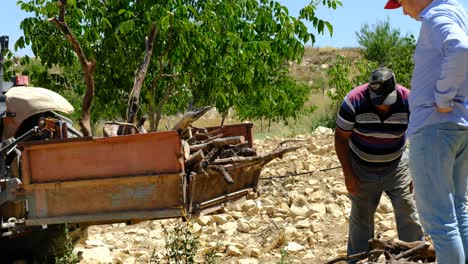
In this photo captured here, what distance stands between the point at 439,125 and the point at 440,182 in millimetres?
276

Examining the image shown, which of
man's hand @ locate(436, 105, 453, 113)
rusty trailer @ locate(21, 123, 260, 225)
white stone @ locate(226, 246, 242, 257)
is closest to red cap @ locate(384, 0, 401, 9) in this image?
man's hand @ locate(436, 105, 453, 113)

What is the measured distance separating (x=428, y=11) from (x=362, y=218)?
2466mm

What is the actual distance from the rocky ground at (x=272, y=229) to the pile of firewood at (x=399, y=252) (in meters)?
1.33

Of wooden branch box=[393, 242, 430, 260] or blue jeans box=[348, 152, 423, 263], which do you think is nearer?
wooden branch box=[393, 242, 430, 260]

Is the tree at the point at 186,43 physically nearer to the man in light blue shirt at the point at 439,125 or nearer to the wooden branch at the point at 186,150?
the wooden branch at the point at 186,150

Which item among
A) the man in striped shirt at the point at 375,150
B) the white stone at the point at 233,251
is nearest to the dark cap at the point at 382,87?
the man in striped shirt at the point at 375,150

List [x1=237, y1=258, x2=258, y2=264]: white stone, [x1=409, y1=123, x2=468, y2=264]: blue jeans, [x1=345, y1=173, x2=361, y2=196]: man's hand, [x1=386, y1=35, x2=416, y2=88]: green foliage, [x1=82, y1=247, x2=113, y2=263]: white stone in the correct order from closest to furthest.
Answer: [x1=409, y1=123, x2=468, y2=264]: blue jeans → [x1=345, y1=173, x2=361, y2=196]: man's hand → [x1=237, y1=258, x2=258, y2=264]: white stone → [x1=82, y1=247, x2=113, y2=263]: white stone → [x1=386, y1=35, x2=416, y2=88]: green foliage

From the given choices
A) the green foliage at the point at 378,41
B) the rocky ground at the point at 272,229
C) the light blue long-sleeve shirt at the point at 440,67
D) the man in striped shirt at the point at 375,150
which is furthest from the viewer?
the green foliage at the point at 378,41

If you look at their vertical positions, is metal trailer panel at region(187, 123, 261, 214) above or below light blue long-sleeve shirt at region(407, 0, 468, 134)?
below

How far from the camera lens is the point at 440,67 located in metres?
3.76

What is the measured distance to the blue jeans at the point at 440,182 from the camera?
3773mm

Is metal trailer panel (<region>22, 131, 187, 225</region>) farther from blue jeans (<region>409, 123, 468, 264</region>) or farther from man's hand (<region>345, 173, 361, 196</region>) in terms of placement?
blue jeans (<region>409, 123, 468, 264</region>)

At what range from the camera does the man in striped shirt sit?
5.62 m

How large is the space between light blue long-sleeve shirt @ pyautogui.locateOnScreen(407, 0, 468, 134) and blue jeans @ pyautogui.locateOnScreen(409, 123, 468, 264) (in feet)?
0.21
